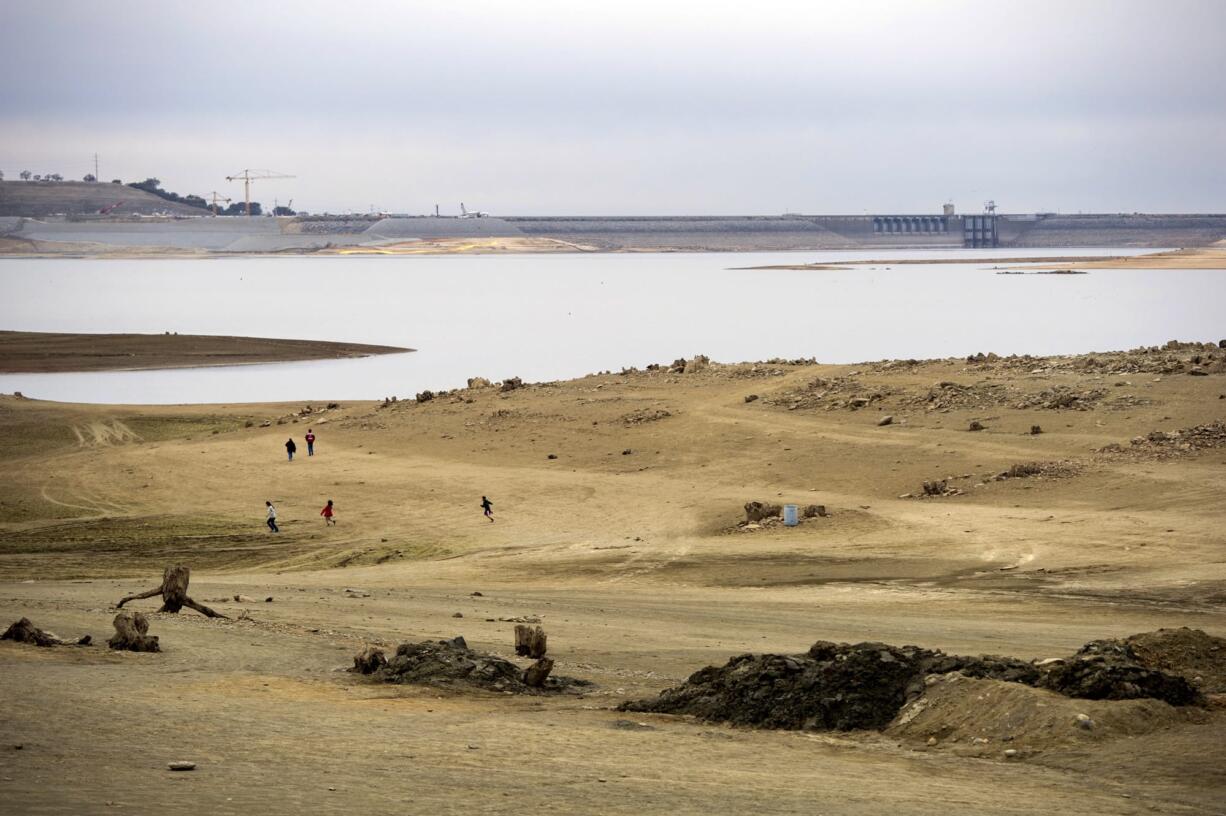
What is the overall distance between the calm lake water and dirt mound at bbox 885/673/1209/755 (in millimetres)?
43455

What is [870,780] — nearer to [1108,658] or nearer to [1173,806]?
[1173,806]

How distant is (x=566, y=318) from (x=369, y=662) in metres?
84.9

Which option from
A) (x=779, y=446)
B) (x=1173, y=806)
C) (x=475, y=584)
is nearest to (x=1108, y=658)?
(x=1173, y=806)

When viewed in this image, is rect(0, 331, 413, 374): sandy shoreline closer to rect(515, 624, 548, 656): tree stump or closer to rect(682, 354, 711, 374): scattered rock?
rect(682, 354, 711, 374): scattered rock

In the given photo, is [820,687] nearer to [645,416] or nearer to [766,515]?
[766,515]

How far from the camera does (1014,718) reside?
44.6 ft

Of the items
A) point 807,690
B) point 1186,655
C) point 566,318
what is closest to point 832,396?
point 1186,655

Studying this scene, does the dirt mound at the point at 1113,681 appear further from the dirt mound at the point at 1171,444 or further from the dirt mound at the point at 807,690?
the dirt mound at the point at 1171,444

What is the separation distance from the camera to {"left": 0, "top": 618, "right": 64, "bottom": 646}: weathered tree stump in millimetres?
17172

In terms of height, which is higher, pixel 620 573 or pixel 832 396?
pixel 832 396

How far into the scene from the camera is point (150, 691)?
49.3 feet

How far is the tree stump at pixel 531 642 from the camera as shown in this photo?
17.5 meters

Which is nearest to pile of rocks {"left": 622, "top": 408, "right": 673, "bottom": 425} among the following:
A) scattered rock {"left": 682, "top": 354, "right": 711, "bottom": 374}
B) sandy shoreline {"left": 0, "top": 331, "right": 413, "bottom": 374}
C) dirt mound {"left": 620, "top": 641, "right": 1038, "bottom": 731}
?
scattered rock {"left": 682, "top": 354, "right": 711, "bottom": 374}

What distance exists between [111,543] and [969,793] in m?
20.5
